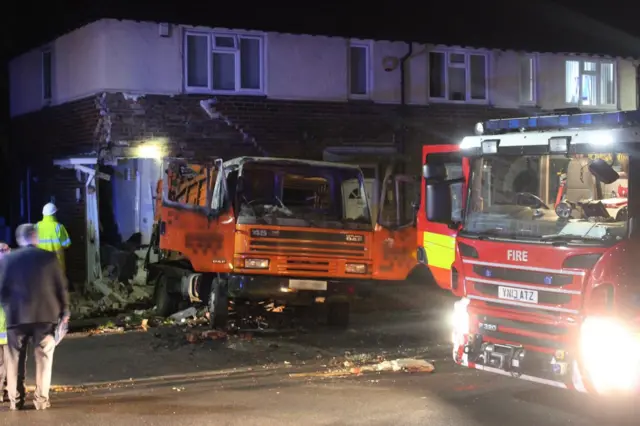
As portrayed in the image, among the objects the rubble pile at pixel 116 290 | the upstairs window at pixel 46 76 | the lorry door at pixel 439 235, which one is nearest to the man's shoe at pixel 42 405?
the lorry door at pixel 439 235

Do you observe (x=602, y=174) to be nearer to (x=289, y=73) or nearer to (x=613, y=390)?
(x=613, y=390)

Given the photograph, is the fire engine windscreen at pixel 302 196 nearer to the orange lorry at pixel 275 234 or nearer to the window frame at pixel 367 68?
the orange lorry at pixel 275 234

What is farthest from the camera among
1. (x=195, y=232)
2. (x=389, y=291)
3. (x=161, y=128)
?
(x=161, y=128)

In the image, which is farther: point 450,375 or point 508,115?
point 508,115

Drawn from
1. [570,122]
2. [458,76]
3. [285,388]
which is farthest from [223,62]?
[570,122]

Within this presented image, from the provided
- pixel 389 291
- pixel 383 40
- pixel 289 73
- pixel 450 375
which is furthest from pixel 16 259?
pixel 383 40

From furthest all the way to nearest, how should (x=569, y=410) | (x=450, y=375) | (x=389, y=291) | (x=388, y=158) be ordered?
1. (x=388, y=158)
2. (x=389, y=291)
3. (x=450, y=375)
4. (x=569, y=410)

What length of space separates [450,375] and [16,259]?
187 inches

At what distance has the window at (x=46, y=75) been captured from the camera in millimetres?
18359

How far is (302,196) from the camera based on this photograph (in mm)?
11703

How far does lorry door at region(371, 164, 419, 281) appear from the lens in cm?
1130

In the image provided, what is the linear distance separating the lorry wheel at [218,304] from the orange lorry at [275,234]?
0.6 inches

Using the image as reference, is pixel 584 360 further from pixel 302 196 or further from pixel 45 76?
pixel 45 76

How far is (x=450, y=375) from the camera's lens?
8.70 metres
